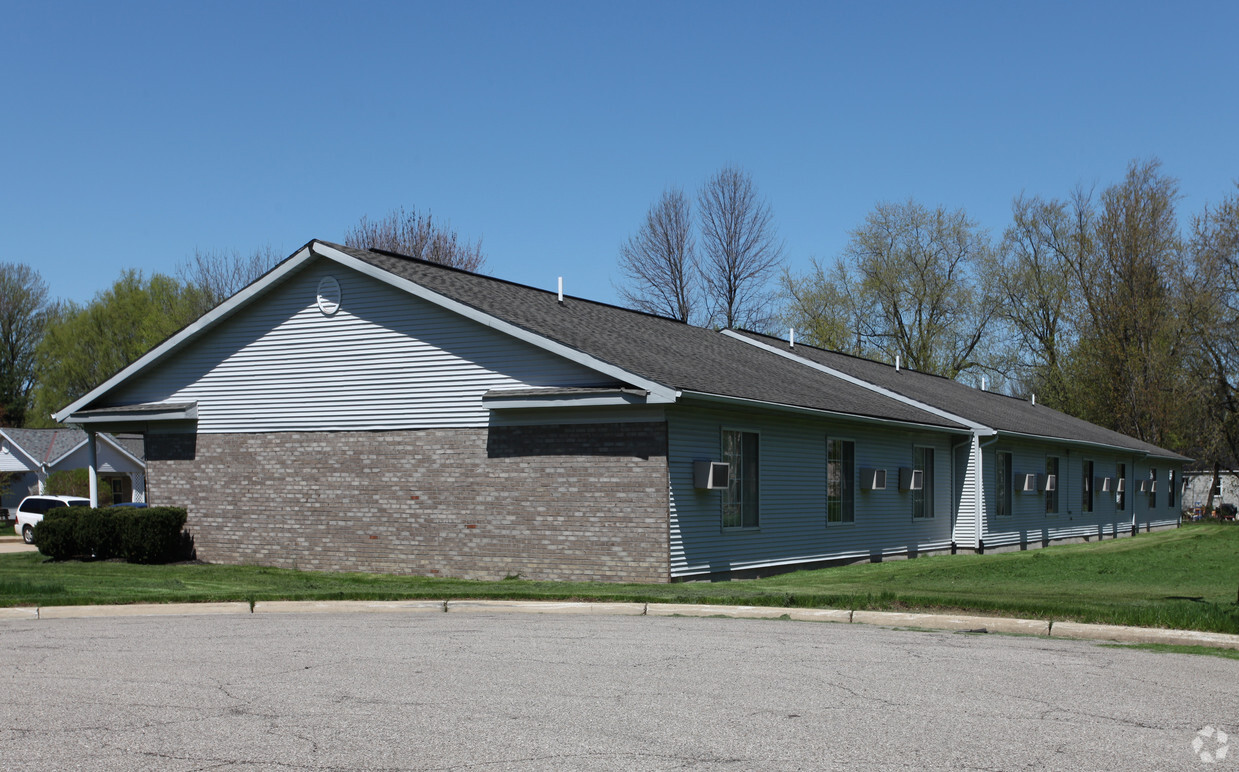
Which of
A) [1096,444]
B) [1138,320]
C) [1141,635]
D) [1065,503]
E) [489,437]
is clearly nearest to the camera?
[1141,635]

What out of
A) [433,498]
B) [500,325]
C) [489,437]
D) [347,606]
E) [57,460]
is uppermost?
[500,325]

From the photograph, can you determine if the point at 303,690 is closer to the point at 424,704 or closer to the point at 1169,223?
the point at 424,704

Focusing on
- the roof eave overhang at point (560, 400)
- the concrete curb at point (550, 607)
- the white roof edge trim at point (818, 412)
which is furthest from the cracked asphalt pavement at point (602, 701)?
the white roof edge trim at point (818, 412)

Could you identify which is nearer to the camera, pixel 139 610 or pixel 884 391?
pixel 139 610

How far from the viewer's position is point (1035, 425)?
33406mm

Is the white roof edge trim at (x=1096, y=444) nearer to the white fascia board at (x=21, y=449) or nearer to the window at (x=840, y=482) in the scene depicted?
the window at (x=840, y=482)

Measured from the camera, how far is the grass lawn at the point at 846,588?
1257 cm

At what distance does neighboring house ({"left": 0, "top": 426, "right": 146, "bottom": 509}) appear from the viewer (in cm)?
5194

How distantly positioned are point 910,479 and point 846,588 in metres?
9.70

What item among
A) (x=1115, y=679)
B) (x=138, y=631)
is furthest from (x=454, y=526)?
(x=1115, y=679)

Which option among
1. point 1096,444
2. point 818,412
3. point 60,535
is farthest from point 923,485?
point 60,535

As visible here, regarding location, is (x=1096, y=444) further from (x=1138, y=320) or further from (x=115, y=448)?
(x=115, y=448)

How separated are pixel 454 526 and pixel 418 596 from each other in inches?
170

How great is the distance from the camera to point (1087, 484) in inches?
1419
